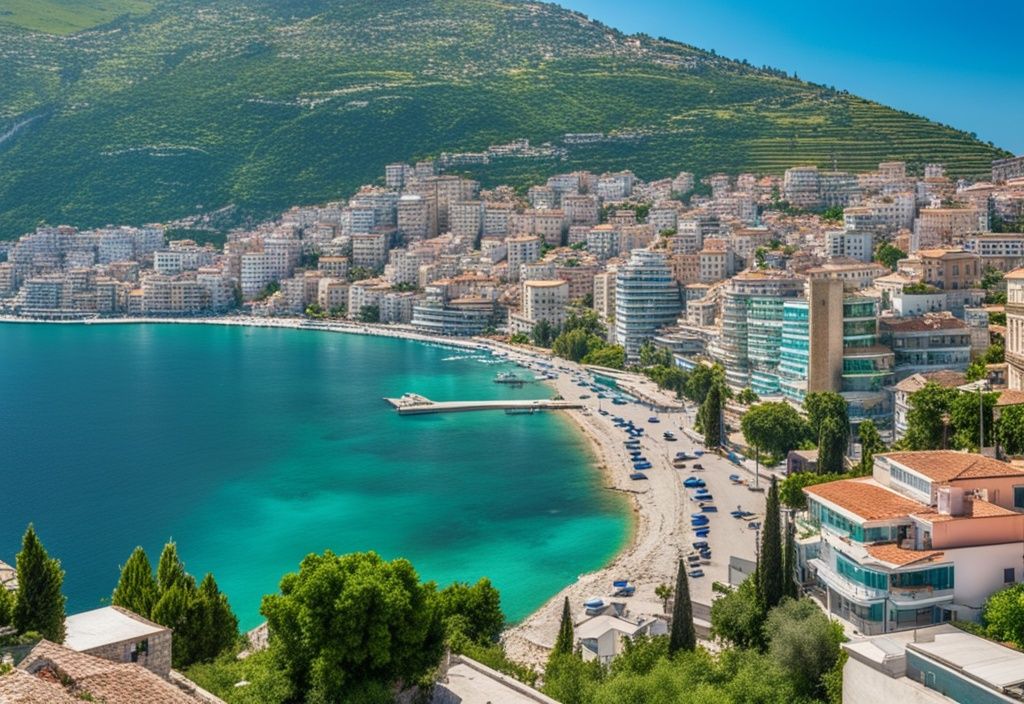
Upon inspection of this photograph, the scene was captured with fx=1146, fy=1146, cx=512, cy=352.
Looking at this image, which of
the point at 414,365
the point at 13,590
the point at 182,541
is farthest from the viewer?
the point at 414,365

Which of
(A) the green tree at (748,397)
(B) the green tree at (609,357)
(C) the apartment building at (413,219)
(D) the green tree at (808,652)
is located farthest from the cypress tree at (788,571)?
(C) the apartment building at (413,219)

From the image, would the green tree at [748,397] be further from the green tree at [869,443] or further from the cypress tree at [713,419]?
the green tree at [869,443]

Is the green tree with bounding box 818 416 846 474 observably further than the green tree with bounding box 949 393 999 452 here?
Yes

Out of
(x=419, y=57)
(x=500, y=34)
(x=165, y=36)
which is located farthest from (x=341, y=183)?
(x=165, y=36)

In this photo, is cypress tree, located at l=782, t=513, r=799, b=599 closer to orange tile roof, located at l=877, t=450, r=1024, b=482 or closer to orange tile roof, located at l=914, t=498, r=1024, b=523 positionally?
orange tile roof, located at l=914, t=498, r=1024, b=523

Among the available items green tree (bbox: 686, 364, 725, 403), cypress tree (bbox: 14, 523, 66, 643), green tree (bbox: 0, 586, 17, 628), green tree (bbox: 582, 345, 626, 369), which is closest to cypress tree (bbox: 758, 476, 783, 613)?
cypress tree (bbox: 14, 523, 66, 643)

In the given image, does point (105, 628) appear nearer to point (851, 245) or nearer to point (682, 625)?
point (682, 625)

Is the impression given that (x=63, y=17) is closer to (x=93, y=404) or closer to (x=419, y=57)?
(x=419, y=57)
